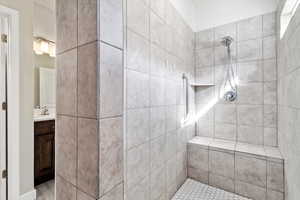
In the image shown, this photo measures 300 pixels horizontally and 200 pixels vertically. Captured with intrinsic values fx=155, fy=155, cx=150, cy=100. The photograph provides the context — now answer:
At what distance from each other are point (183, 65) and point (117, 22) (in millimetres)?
1322

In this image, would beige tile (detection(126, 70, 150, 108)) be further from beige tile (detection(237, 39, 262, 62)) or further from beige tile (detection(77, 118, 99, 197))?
beige tile (detection(237, 39, 262, 62))

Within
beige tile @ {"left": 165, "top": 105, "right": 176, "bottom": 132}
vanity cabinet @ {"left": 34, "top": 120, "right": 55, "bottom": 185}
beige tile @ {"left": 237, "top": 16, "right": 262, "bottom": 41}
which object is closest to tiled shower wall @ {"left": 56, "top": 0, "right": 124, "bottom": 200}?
beige tile @ {"left": 165, "top": 105, "right": 176, "bottom": 132}

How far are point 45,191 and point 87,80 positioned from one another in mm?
1999

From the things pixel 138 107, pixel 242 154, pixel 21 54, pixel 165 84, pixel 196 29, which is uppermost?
pixel 196 29

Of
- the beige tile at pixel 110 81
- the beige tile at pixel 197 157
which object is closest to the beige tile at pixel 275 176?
the beige tile at pixel 197 157

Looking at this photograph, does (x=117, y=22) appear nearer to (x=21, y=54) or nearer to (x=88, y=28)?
(x=88, y=28)

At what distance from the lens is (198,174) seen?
2047 mm

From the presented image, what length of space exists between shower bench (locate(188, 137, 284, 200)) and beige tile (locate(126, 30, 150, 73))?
1.37m

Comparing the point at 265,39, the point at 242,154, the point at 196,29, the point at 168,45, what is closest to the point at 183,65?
the point at 168,45

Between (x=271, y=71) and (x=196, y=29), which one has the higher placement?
(x=196, y=29)

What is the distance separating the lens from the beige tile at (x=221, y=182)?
1847 mm

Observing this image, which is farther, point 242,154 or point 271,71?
point 271,71

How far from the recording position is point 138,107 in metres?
1.17

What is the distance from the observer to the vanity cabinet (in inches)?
78.5
